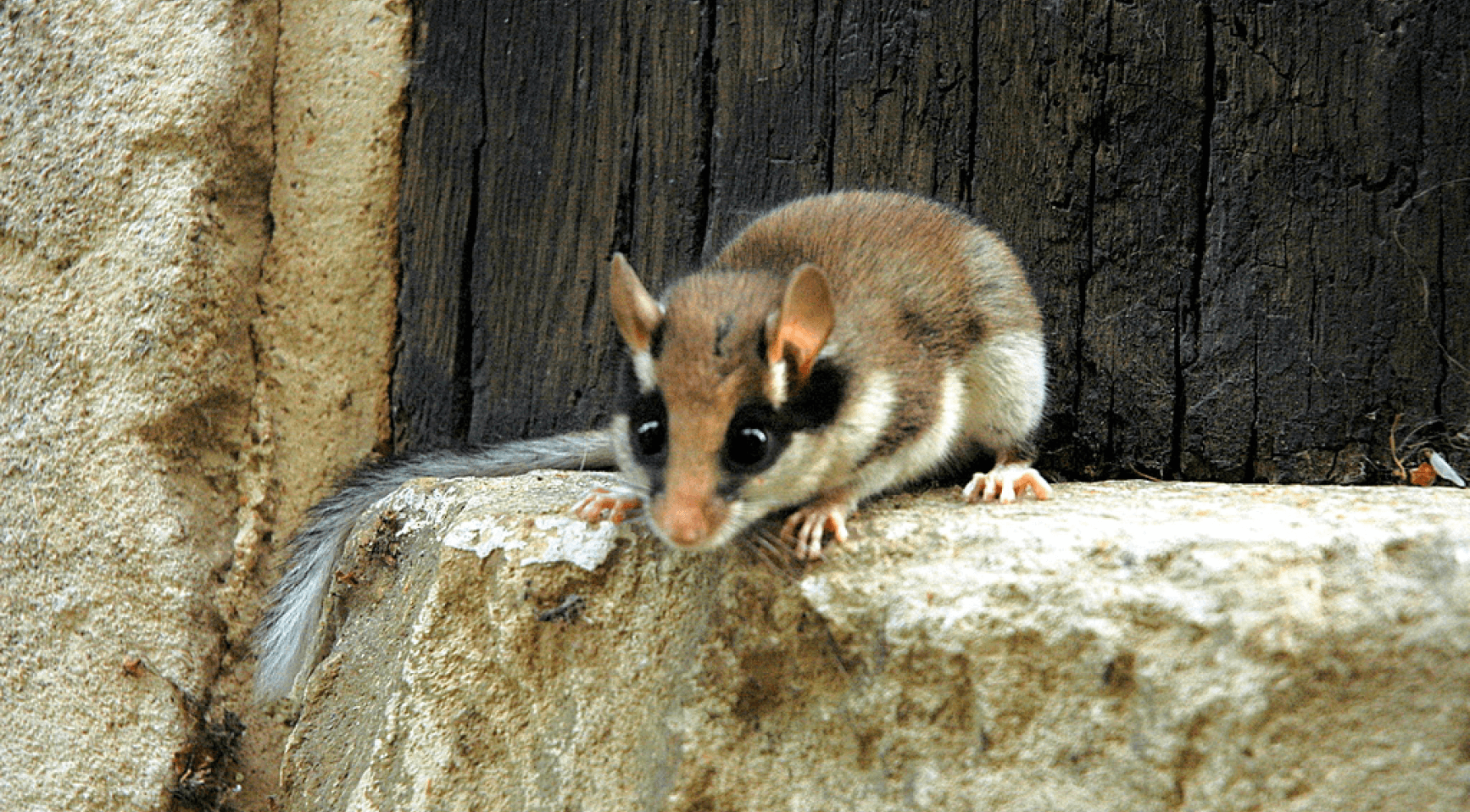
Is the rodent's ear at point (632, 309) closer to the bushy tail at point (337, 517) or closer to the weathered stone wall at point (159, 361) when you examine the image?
the bushy tail at point (337, 517)

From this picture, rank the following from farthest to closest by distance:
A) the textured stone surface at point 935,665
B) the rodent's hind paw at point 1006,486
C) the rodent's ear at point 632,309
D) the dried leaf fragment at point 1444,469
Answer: the dried leaf fragment at point 1444,469
the rodent's hind paw at point 1006,486
the rodent's ear at point 632,309
the textured stone surface at point 935,665

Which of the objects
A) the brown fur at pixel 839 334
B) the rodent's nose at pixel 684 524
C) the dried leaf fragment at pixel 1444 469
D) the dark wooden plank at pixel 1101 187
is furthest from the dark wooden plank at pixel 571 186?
the dried leaf fragment at pixel 1444 469

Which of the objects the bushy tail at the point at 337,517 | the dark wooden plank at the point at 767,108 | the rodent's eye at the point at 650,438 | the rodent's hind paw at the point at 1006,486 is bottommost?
the bushy tail at the point at 337,517

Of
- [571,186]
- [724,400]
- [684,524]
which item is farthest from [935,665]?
[571,186]

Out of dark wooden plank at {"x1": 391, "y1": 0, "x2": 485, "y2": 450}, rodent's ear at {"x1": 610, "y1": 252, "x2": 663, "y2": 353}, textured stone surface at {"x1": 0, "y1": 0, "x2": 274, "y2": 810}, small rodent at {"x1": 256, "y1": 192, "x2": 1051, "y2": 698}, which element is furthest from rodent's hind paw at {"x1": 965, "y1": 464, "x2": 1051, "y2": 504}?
textured stone surface at {"x1": 0, "y1": 0, "x2": 274, "y2": 810}

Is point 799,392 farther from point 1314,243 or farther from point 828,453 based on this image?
point 1314,243

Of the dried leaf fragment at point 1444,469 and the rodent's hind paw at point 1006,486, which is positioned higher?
the rodent's hind paw at point 1006,486

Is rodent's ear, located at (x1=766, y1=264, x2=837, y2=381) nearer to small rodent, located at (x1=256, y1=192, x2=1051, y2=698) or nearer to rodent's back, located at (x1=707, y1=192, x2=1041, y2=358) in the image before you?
small rodent, located at (x1=256, y1=192, x2=1051, y2=698)
